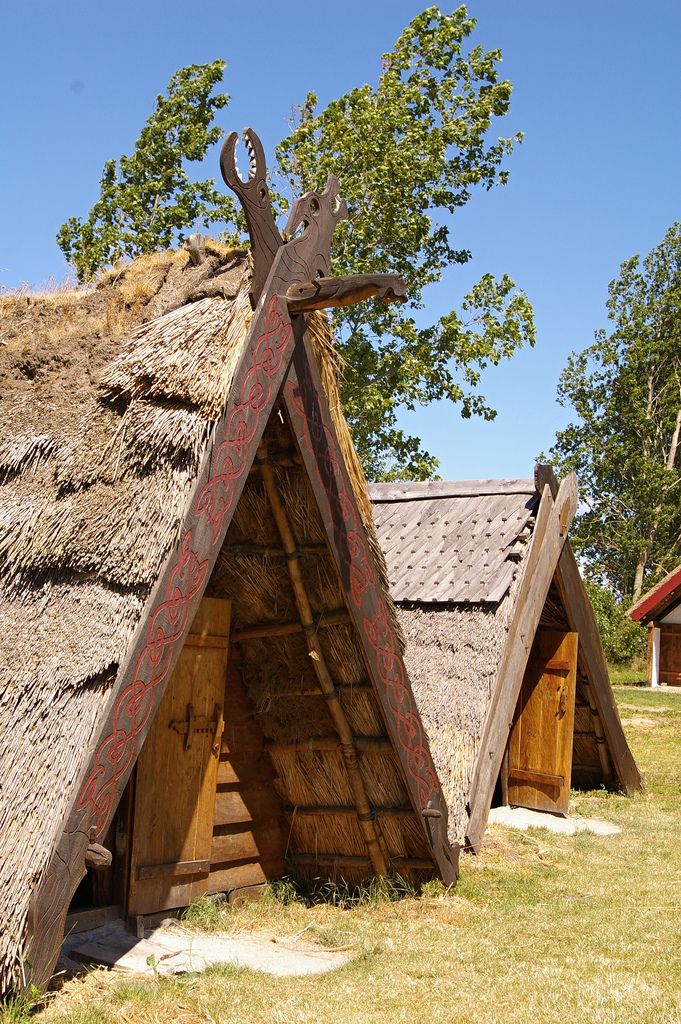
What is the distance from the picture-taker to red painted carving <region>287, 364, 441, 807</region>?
5.86 metres

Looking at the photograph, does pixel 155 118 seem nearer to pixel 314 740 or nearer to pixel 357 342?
pixel 357 342

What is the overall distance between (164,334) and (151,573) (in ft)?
4.78

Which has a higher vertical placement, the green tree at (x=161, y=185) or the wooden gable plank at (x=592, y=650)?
the green tree at (x=161, y=185)

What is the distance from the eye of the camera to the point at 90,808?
14.4 ft

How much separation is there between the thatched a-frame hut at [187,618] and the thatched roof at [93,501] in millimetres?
12

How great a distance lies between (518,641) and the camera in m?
9.67

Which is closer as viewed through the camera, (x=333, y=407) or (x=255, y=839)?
(x=333, y=407)

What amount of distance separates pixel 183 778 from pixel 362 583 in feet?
5.15

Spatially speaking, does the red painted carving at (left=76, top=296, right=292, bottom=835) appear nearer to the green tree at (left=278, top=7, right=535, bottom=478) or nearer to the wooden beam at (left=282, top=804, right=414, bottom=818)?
the wooden beam at (left=282, top=804, right=414, bottom=818)

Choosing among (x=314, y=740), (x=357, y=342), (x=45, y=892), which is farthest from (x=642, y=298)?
(x=45, y=892)

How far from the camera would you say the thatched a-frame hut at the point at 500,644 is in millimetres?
9086

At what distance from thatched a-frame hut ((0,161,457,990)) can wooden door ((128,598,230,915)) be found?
0.05 ft

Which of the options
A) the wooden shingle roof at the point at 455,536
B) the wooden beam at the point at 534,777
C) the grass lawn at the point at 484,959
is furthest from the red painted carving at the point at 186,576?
the wooden beam at the point at 534,777

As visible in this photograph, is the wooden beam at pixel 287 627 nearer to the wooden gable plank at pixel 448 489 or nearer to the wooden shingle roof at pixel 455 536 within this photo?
the wooden shingle roof at pixel 455 536
